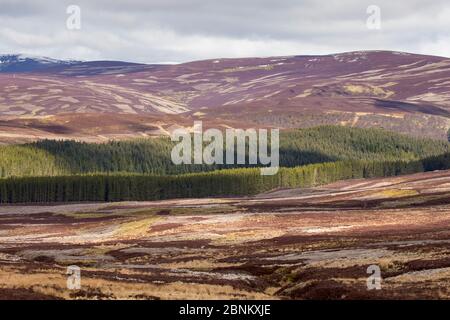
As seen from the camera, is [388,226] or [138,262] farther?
[388,226]

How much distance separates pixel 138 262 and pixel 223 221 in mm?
38181

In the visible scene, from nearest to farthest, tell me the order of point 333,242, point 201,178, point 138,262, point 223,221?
point 138,262 < point 333,242 < point 223,221 < point 201,178

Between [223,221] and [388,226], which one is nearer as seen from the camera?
[388,226]

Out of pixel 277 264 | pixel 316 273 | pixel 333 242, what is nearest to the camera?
pixel 316 273

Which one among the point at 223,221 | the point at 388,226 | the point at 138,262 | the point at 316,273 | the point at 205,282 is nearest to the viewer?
the point at 205,282

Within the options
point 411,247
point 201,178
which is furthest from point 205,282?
point 201,178

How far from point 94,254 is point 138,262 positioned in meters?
9.93

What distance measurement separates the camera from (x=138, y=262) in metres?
68.3
